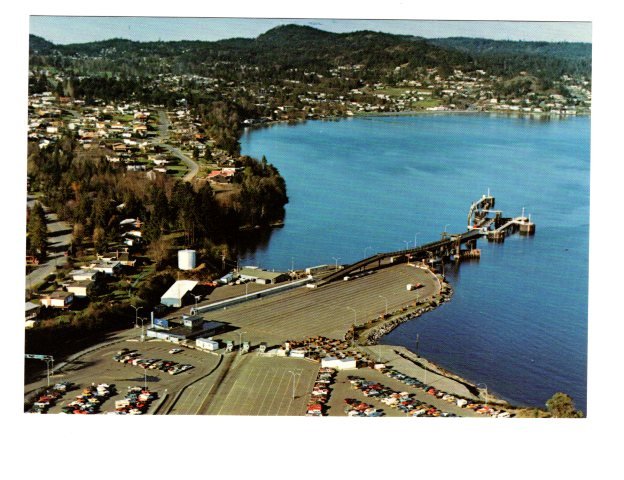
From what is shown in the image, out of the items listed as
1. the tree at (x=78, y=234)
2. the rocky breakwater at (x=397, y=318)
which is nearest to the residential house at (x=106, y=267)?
the tree at (x=78, y=234)

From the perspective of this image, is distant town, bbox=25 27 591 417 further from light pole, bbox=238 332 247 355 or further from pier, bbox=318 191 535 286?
pier, bbox=318 191 535 286

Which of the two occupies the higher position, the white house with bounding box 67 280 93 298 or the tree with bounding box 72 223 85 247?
the tree with bounding box 72 223 85 247

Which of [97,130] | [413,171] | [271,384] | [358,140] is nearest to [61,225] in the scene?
[97,130]

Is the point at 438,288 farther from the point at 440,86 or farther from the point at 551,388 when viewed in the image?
the point at 440,86

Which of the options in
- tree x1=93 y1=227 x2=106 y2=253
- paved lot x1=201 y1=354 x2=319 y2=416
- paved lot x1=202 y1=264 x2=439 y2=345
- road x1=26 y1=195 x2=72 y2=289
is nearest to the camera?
paved lot x1=201 y1=354 x2=319 y2=416

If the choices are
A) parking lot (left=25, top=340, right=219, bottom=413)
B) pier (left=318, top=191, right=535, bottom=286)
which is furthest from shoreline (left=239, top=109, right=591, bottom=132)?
parking lot (left=25, top=340, right=219, bottom=413)

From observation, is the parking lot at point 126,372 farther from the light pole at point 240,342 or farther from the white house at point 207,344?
the light pole at point 240,342
